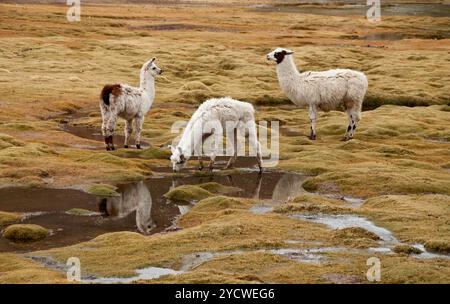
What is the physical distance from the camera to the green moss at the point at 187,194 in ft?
66.9

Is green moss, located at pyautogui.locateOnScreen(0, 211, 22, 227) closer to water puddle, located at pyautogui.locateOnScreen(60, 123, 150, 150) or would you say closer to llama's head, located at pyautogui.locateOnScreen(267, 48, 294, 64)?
water puddle, located at pyautogui.locateOnScreen(60, 123, 150, 150)

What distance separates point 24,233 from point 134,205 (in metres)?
4.02

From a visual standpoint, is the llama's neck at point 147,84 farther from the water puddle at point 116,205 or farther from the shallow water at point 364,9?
the shallow water at point 364,9

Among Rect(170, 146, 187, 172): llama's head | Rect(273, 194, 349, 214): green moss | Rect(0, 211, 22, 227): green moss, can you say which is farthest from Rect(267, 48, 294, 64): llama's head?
Rect(0, 211, 22, 227): green moss

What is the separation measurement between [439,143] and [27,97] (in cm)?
2298

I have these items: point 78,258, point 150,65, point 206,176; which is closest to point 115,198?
point 206,176

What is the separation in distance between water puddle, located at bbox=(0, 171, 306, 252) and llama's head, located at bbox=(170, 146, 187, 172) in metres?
0.63

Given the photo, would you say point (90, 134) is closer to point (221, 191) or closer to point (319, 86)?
point (319, 86)

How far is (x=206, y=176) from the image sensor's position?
76.9ft

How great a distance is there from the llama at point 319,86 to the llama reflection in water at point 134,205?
31.7 ft

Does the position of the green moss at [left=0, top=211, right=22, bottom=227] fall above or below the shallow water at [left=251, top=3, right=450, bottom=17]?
below

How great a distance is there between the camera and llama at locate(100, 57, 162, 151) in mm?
25594

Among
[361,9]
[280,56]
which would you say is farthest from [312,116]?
[361,9]

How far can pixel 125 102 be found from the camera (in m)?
26.0
